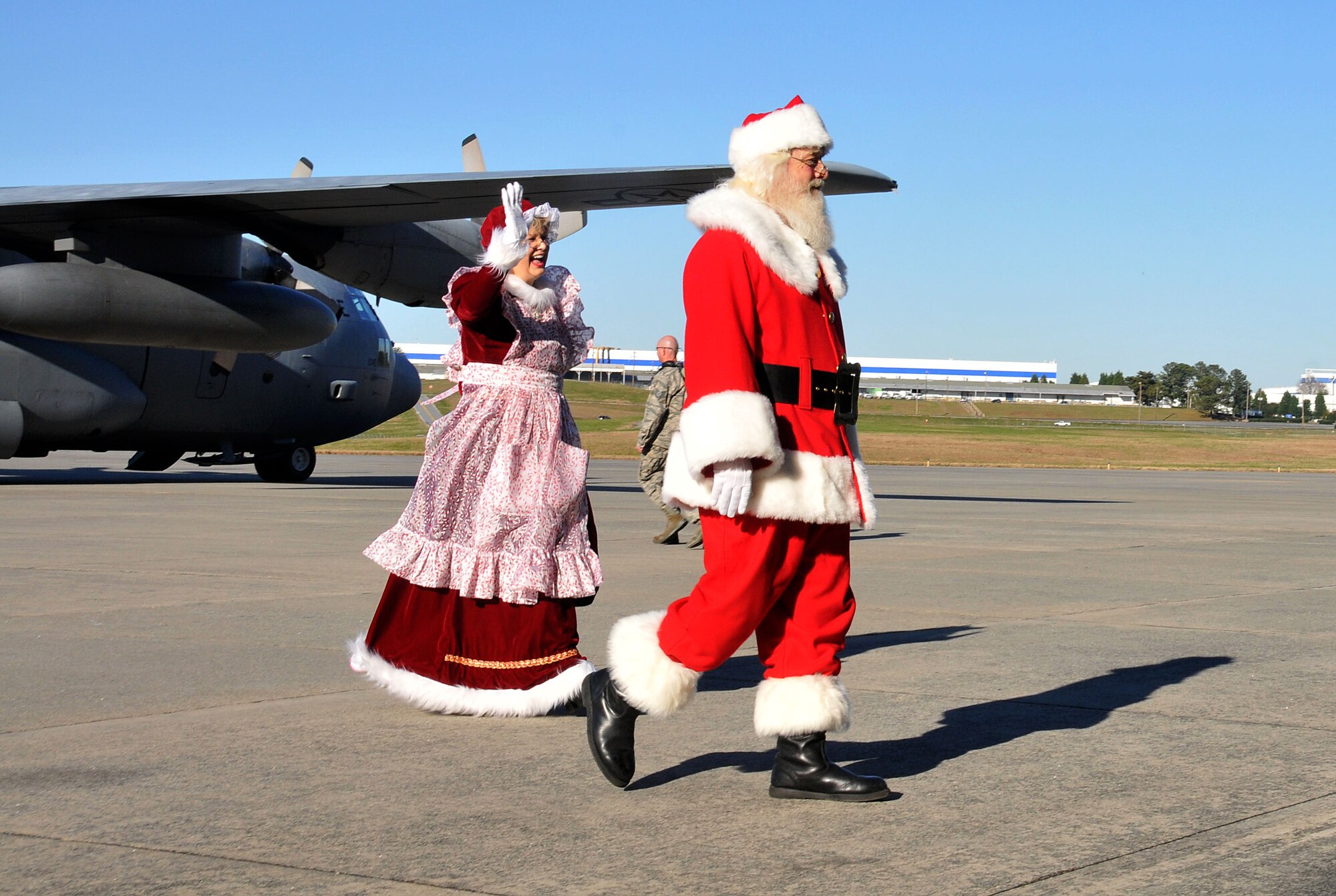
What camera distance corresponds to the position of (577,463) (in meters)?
5.52

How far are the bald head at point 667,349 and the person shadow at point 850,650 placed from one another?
16.9 ft

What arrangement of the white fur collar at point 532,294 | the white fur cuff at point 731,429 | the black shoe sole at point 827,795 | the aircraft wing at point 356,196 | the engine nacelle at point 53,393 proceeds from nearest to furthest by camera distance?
the white fur cuff at point 731,429
the black shoe sole at point 827,795
the white fur collar at point 532,294
the aircraft wing at point 356,196
the engine nacelle at point 53,393

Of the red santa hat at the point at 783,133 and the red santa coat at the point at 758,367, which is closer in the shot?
the red santa coat at the point at 758,367

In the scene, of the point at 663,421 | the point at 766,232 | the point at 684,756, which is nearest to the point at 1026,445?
the point at 663,421

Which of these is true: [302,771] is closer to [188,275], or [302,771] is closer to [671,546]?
[671,546]

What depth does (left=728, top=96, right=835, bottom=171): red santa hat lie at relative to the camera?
14.0 feet

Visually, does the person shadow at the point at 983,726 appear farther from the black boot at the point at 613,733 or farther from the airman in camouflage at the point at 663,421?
the airman in camouflage at the point at 663,421

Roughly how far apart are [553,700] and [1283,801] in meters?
2.48

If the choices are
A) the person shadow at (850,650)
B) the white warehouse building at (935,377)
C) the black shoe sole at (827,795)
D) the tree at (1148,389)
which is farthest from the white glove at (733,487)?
the tree at (1148,389)

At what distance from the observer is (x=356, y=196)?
14461mm

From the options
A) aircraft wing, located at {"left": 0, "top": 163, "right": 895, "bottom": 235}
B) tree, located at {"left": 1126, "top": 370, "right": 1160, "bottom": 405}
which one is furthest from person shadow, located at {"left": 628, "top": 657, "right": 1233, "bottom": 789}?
tree, located at {"left": 1126, "top": 370, "right": 1160, "bottom": 405}

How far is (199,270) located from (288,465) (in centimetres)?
736

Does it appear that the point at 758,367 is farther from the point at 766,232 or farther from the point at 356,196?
the point at 356,196

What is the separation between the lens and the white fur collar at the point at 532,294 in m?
5.32
